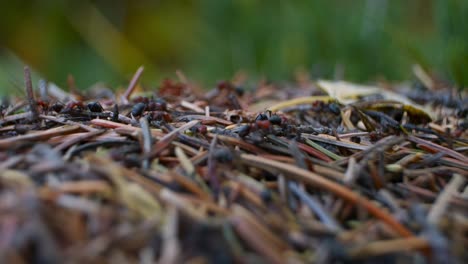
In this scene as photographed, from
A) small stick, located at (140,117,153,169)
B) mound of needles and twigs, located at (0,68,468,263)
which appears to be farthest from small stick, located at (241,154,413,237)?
small stick, located at (140,117,153,169)

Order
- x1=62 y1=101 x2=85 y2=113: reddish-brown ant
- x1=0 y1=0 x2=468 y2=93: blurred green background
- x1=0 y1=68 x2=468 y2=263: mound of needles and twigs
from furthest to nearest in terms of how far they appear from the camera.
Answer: x1=0 y1=0 x2=468 y2=93: blurred green background
x1=62 y1=101 x2=85 y2=113: reddish-brown ant
x1=0 y1=68 x2=468 y2=263: mound of needles and twigs

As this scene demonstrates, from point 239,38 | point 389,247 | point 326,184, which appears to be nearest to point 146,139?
point 326,184

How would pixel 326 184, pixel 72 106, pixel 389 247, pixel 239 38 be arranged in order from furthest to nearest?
pixel 239 38 → pixel 72 106 → pixel 326 184 → pixel 389 247

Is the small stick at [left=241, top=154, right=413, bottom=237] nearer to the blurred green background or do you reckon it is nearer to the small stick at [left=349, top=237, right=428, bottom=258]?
the small stick at [left=349, top=237, right=428, bottom=258]

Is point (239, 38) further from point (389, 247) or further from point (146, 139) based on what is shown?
point (389, 247)

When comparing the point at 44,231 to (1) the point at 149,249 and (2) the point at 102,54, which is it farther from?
(2) the point at 102,54

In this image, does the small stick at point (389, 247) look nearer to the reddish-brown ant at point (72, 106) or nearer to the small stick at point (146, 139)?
the small stick at point (146, 139)

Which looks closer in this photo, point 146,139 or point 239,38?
point 146,139

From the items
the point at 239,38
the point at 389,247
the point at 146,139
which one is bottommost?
the point at 389,247

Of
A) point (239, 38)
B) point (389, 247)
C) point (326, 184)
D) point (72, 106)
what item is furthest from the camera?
point (239, 38)
